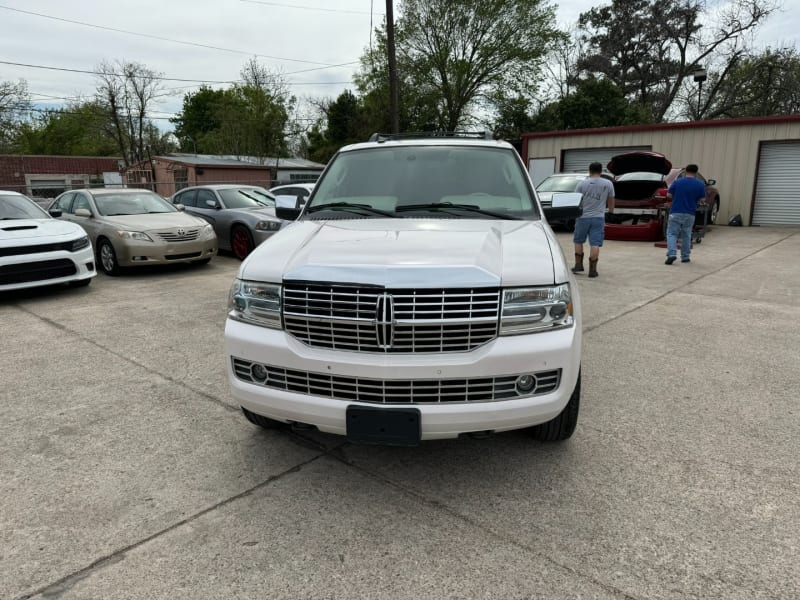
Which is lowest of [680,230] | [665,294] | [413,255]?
[665,294]

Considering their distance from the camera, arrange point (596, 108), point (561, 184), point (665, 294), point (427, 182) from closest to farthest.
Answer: point (427, 182) < point (665, 294) < point (561, 184) < point (596, 108)

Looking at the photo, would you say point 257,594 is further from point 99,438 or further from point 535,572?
point 99,438

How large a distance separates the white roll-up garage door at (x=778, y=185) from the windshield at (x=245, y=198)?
1463 cm

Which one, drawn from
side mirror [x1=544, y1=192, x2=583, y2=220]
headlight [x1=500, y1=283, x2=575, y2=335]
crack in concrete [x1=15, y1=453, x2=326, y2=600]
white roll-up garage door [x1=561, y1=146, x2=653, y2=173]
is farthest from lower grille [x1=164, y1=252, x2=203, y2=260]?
white roll-up garage door [x1=561, y1=146, x2=653, y2=173]

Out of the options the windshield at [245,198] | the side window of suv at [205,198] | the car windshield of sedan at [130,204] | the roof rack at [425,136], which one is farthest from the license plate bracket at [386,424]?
the side window of suv at [205,198]

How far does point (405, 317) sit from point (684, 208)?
8930 mm

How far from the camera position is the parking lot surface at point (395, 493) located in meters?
2.21

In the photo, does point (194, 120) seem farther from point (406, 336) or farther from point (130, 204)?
point (406, 336)

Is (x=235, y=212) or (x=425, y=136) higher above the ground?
(x=425, y=136)

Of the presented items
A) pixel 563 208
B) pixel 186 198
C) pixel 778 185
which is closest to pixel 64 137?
pixel 186 198

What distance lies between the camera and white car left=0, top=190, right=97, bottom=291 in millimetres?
6934

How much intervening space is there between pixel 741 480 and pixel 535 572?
1424 mm

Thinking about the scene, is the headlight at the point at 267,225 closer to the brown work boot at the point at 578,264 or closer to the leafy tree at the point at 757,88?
the brown work boot at the point at 578,264

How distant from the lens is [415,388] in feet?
8.23
